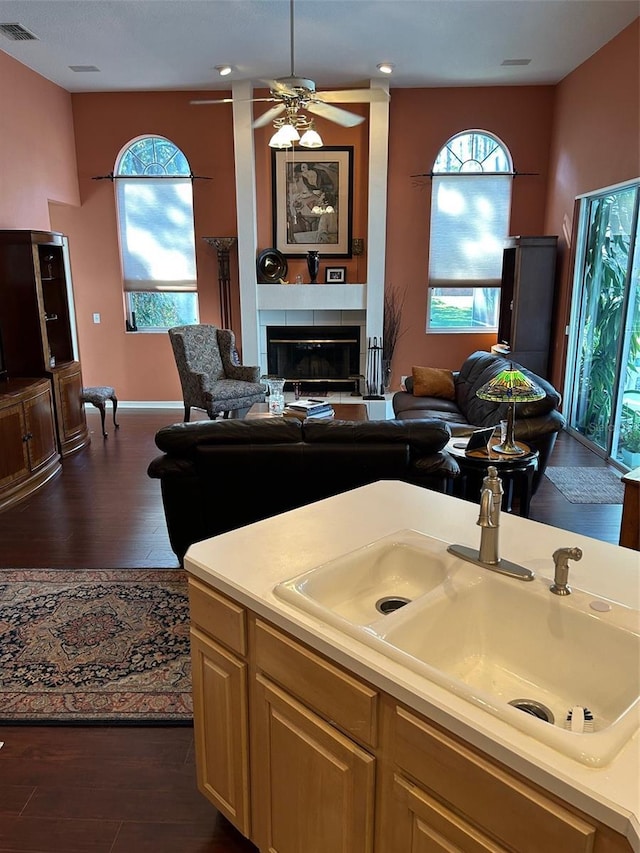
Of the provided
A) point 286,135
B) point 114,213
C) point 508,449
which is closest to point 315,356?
point 114,213

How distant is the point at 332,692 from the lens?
4.41 feet

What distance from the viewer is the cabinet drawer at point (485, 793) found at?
983mm

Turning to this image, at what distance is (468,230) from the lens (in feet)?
24.5

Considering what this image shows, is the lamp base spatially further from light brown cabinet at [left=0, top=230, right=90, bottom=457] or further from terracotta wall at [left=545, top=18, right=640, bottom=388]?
light brown cabinet at [left=0, top=230, right=90, bottom=457]

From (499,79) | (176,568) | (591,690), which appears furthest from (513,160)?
(591,690)

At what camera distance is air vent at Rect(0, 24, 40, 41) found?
518 centimetres

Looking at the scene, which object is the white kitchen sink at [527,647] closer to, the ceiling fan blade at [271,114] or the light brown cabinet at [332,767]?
the light brown cabinet at [332,767]

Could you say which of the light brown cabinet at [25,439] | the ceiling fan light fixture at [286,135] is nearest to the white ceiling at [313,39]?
the ceiling fan light fixture at [286,135]

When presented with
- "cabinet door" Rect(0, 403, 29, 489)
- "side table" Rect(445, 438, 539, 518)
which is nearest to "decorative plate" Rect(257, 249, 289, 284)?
"cabinet door" Rect(0, 403, 29, 489)

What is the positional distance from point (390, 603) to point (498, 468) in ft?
7.64

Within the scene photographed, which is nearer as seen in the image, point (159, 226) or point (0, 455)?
point (0, 455)

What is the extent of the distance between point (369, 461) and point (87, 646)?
162 cm

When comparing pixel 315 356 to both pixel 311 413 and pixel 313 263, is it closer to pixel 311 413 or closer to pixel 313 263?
→ pixel 313 263

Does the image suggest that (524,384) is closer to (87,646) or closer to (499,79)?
(87,646)
